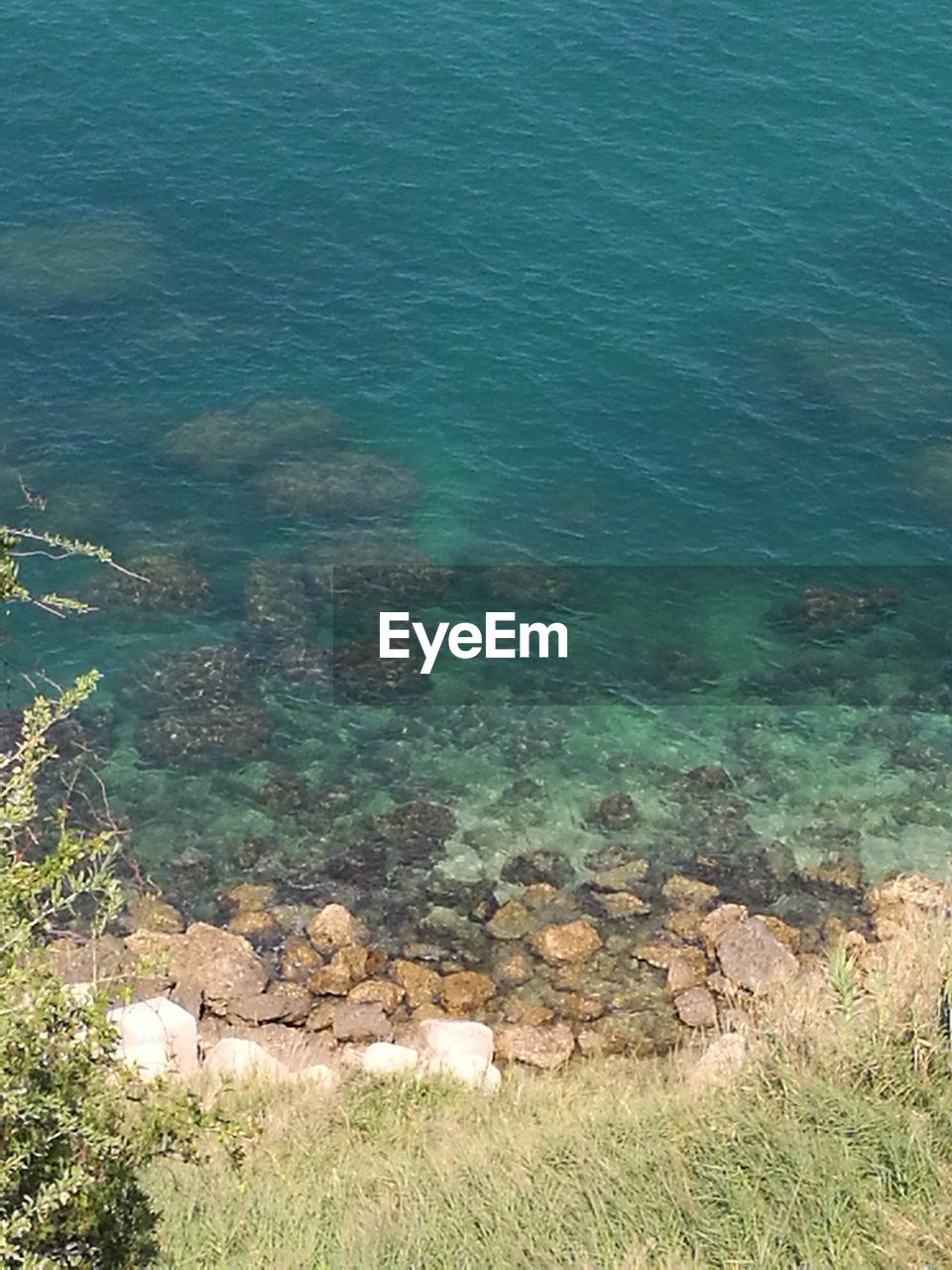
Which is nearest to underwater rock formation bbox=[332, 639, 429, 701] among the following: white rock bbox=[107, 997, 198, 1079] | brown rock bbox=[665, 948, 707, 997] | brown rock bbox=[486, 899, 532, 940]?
brown rock bbox=[486, 899, 532, 940]

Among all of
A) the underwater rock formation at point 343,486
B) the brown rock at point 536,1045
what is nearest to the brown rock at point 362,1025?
the brown rock at point 536,1045

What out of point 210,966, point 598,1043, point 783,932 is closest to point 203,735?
point 210,966

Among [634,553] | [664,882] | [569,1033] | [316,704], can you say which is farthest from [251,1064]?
[634,553]

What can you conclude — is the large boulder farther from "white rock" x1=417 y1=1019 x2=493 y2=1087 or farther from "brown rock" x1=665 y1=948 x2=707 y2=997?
"brown rock" x1=665 y1=948 x2=707 y2=997

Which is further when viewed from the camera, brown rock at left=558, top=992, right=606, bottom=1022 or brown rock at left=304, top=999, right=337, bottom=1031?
brown rock at left=558, top=992, right=606, bottom=1022

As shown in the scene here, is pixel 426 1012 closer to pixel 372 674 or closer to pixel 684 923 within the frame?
pixel 684 923

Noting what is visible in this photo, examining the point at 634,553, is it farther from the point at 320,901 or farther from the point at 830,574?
the point at 320,901
